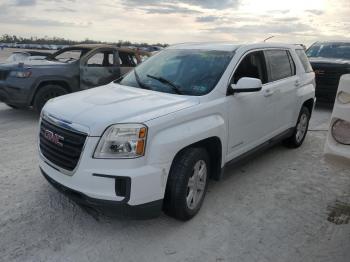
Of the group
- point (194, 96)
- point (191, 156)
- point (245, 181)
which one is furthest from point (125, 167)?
point (245, 181)

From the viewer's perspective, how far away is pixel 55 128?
141 inches

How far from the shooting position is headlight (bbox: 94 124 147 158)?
323 cm

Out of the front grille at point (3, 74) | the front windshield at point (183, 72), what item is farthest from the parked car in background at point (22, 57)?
the front windshield at point (183, 72)

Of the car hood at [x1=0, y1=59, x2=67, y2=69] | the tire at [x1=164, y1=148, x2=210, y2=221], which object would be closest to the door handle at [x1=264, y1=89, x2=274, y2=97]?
the tire at [x1=164, y1=148, x2=210, y2=221]

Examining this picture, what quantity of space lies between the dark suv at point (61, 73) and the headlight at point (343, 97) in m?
6.11

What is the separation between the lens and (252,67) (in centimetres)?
481

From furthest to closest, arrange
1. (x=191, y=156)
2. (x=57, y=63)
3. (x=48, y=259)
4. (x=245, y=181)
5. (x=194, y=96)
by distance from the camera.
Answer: (x=57, y=63)
(x=245, y=181)
(x=194, y=96)
(x=191, y=156)
(x=48, y=259)

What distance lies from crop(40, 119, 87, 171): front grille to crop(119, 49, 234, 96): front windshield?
1.27m

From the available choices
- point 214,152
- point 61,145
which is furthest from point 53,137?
point 214,152

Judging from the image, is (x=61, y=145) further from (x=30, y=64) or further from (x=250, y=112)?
(x=30, y=64)

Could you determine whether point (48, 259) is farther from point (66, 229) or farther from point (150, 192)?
point (150, 192)

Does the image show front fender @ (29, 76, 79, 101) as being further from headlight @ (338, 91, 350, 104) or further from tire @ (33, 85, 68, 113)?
headlight @ (338, 91, 350, 104)

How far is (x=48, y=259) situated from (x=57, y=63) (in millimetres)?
5865

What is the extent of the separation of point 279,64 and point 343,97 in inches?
91.7
